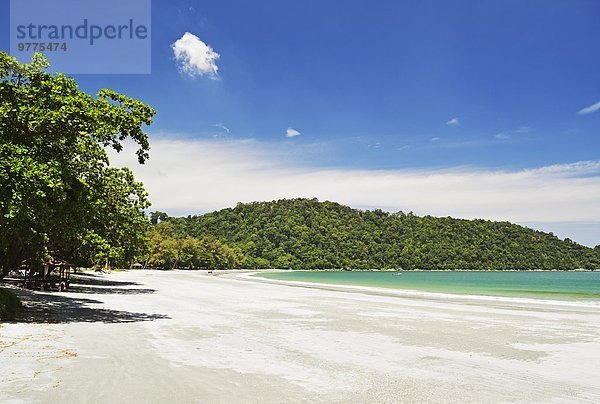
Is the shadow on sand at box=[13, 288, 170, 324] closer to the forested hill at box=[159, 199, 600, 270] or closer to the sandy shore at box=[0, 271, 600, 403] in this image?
the sandy shore at box=[0, 271, 600, 403]

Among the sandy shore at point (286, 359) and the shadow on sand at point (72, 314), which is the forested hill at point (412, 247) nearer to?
the shadow on sand at point (72, 314)

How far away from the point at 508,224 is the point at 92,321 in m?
203

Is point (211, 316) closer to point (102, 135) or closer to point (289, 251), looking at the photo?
point (102, 135)

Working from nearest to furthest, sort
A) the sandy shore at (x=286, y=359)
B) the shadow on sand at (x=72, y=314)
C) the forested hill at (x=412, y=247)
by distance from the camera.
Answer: the sandy shore at (x=286, y=359), the shadow on sand at (x=72, y=314), the forested hill at (x=412, y=247)

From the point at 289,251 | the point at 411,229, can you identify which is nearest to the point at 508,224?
the point at 411,229

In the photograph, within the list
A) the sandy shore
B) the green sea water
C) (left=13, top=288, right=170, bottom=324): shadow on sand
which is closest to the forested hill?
the green sea water

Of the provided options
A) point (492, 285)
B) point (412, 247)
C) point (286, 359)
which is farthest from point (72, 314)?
point (412, 247)

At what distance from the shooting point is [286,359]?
453 inches

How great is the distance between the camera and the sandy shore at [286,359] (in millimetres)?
8328

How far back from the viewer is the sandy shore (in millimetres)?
8328

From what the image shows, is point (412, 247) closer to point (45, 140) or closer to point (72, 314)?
point (72, 314)

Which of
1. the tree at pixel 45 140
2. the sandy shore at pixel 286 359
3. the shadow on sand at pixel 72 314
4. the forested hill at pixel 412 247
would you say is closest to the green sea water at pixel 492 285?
the sandy shore at pixel 286 359

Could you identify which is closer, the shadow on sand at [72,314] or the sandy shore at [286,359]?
the sandy shore at [286,359]

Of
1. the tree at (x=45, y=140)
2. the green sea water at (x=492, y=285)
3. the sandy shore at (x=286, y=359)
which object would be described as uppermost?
the tree at (x=45, y=140)
